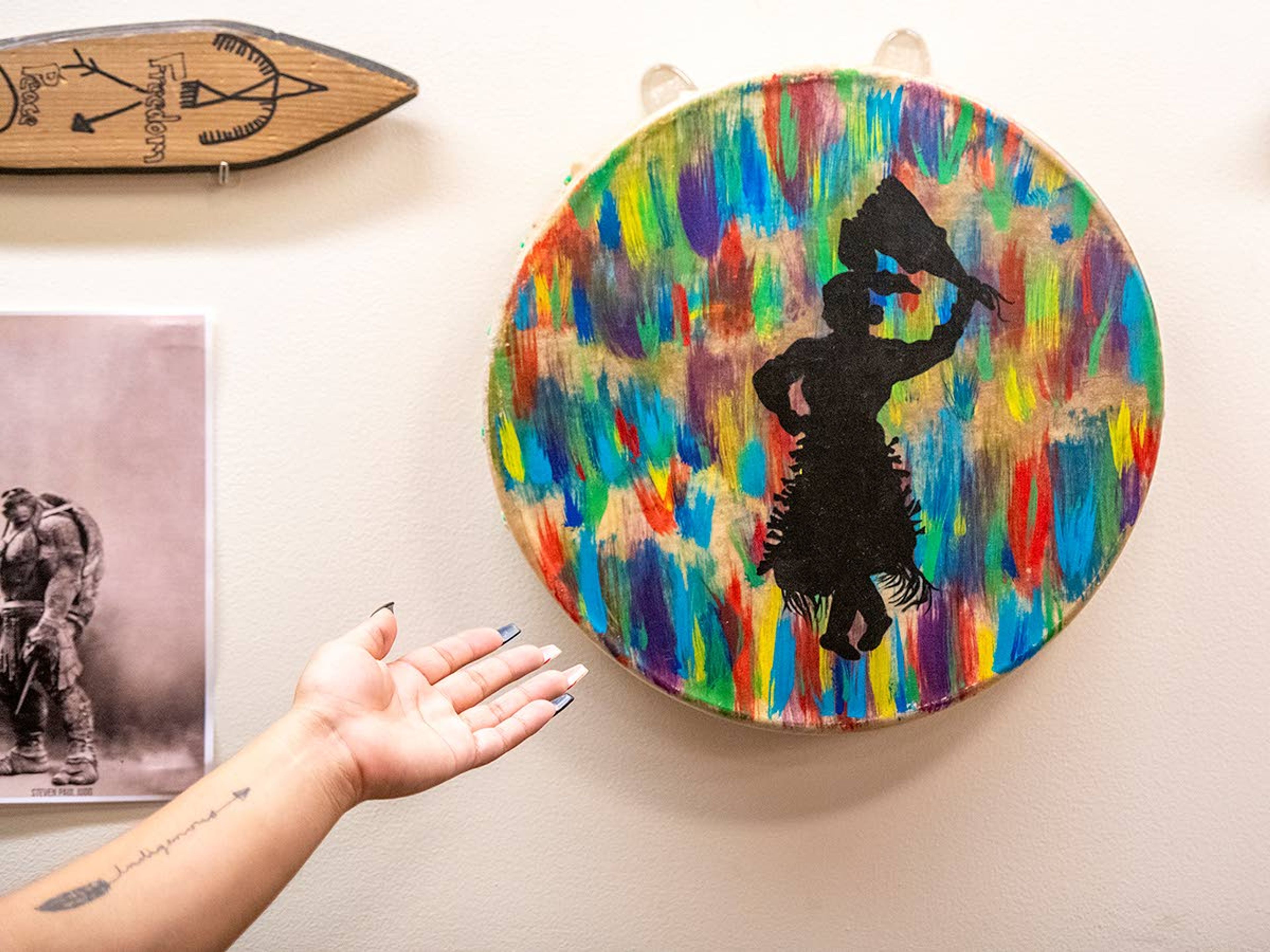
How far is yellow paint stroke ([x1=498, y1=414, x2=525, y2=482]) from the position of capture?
831mm

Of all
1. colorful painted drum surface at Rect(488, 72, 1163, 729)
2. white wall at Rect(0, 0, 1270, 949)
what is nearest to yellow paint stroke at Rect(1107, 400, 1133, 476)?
colorful painted drum surface at Rect(488, 72, 1163, 729)

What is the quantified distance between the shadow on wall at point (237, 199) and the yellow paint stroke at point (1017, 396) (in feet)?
1.91

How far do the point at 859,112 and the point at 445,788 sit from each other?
2.49ft

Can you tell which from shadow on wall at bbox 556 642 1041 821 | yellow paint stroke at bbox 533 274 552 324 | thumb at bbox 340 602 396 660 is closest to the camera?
thumb at bbox 340 602 396 660

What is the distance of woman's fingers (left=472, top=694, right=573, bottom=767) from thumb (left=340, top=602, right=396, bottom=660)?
0.10 metres

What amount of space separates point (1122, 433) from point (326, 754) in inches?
29.1

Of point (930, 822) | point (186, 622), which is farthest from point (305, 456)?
point (930, 822)

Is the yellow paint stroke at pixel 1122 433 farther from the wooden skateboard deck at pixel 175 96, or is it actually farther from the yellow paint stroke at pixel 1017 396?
the wooden skateboard deck at pixel 175 96

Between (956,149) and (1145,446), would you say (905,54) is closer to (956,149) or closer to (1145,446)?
(956,149)

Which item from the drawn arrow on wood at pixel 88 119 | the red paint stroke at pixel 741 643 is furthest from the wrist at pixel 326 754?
the drawn arrow on wood at pixel 88 119

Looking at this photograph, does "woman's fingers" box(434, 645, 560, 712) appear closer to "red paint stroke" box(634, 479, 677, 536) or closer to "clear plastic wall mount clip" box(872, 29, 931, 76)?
"red paint stroke" box(634, 479, 677, 536)

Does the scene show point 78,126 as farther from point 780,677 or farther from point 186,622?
point 780,677

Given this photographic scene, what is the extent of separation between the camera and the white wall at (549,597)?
2.98ft

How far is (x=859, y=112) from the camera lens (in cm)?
83
